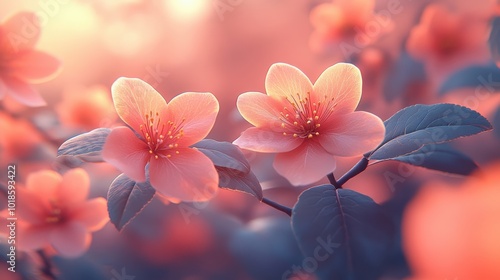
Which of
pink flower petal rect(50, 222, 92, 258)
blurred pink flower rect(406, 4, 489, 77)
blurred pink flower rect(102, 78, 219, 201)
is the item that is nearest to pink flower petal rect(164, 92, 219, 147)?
blurred pink flower rect(102, 78, 219, 201)

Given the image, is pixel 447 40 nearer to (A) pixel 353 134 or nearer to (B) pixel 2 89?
(A) pixel 353 134

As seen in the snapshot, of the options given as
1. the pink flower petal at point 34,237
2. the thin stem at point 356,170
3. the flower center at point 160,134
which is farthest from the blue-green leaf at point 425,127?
the pink flower petal at point 34,237

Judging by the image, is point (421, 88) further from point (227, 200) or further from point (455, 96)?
point (227, 200)

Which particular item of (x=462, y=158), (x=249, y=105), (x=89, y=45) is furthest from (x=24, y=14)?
(x=462, y=158)

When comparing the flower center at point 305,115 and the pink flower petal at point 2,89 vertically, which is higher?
the flower center at point 305,115

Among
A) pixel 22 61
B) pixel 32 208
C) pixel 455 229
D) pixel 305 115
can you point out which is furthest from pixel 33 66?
pixel 455 229

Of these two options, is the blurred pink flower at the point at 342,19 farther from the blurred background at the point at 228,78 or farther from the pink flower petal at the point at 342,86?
the pink flower petal at the point at 342,86
